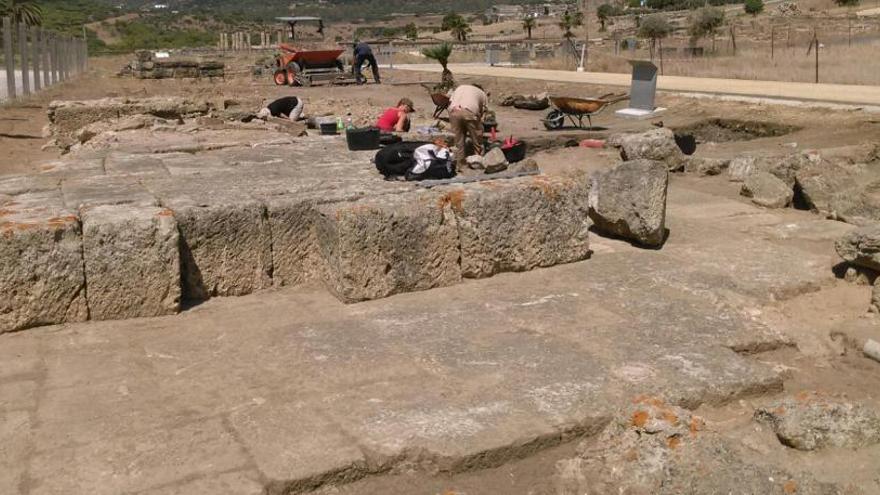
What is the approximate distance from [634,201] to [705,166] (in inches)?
183

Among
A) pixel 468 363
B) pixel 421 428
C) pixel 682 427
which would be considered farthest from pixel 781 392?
pixel 421 428

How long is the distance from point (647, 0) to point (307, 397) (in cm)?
9659

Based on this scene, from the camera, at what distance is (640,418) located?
4.04m

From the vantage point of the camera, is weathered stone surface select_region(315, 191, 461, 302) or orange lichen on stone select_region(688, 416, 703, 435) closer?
orange lichen on stone select_region(688, 416, 703, 435)

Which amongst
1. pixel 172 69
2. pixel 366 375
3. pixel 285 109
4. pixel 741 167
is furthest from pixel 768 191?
pixel 172 69

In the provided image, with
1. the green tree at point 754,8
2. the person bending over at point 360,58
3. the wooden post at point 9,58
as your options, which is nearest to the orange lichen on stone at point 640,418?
the wooden post at point 9,58

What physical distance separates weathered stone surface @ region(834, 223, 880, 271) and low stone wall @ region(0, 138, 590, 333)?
213 cm

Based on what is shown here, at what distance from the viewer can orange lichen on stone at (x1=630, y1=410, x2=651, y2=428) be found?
4020 mm

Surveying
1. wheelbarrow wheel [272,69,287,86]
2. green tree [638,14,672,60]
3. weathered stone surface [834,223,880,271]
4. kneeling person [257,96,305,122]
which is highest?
green tree [638,14,672,60]

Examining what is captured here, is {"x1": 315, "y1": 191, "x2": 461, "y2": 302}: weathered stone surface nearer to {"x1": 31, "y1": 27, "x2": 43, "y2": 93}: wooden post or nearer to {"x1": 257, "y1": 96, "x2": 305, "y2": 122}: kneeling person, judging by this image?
{"x1": 257, "y1": 96, "x2": 305, "y2": 122}: kneeling person

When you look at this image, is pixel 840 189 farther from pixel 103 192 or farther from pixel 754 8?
pixel 754 8

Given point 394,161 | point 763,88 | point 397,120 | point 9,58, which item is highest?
point 9,58

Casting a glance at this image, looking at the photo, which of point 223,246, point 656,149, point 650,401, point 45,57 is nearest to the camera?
point 650,401

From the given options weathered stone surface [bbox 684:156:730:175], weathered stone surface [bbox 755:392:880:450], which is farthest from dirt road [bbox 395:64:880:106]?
weathered stone surface [bbox 755:392:880:450]
